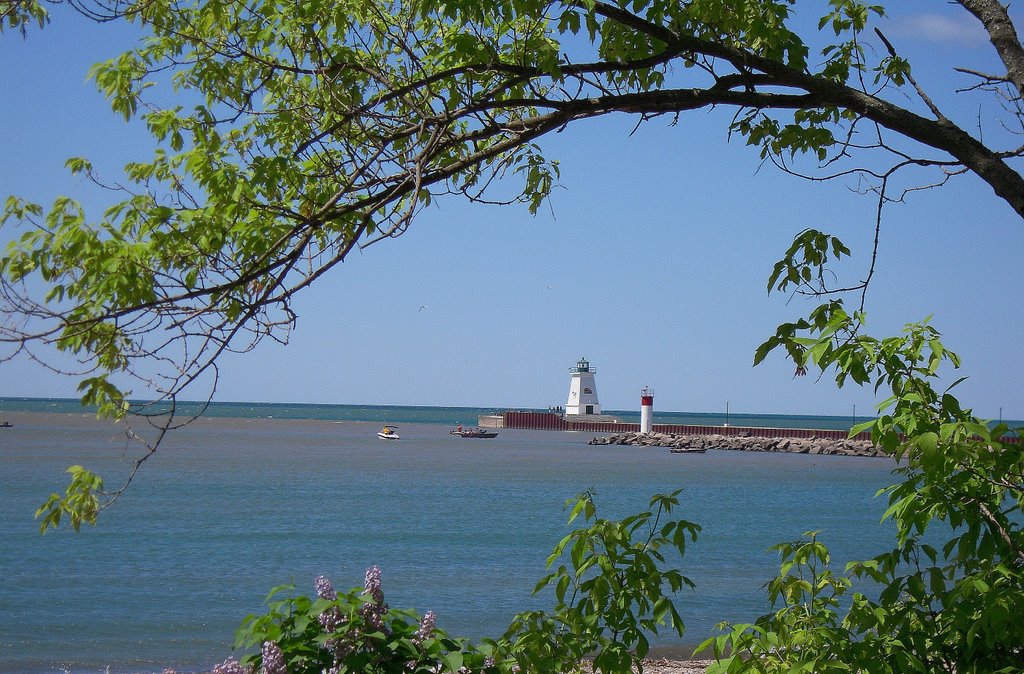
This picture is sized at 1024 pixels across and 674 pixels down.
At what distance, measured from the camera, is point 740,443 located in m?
71.8

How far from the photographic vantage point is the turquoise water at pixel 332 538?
13159mm

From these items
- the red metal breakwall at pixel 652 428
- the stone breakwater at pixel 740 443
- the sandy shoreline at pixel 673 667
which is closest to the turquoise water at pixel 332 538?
the sandy shoreline at pixel 673 667

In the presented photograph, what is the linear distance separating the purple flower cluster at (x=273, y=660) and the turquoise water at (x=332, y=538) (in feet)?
4.15

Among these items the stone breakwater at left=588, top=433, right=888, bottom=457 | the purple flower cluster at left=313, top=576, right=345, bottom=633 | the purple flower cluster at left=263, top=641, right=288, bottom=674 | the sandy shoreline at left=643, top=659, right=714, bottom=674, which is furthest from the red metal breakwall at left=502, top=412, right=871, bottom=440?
the purple flower cluster at left=263, top=641, right=288, bottom=674

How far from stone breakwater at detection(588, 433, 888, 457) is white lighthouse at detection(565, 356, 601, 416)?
7.99 meters

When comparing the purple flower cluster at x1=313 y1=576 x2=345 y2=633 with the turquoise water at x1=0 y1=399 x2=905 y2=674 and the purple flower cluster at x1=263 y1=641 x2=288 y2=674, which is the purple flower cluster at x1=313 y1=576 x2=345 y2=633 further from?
the turquoise water at x1=0 y1=399 x2=905 y2=674

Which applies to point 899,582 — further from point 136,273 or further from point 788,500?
point 788,500

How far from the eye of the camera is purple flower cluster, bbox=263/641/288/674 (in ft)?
8.32

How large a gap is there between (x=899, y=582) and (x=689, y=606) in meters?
12.5

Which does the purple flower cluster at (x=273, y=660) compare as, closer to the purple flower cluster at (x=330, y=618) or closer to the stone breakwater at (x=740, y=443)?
the purple flower cluster at (x=330, y=618)

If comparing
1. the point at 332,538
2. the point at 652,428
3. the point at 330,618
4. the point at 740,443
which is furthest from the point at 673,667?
the point at 652,428

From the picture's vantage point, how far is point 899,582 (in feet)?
8.33

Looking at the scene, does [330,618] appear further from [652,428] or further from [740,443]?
[652,428]

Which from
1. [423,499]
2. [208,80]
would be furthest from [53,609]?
[423,499]
